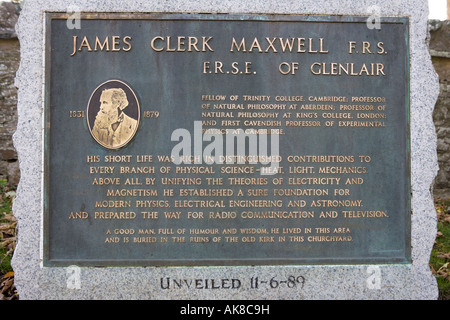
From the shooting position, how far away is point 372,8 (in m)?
3.99

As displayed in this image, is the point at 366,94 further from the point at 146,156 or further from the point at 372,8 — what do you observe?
the point at 146,156

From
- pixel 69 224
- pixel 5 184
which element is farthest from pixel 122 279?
pixel 5 184

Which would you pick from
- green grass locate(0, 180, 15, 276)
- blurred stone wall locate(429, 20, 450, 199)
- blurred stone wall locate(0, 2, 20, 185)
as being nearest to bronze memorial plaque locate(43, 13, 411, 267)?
green grass locate(0, 180, 15, 276)

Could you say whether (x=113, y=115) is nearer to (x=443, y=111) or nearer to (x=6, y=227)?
(x=6, y=227)

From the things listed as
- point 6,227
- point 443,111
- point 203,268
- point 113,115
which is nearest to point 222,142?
point 113,115

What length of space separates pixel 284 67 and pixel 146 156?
5.04ft

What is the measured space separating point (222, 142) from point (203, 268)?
1165 mm

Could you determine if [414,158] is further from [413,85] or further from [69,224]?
[69,224]

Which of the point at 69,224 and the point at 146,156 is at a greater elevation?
the point at 146,156

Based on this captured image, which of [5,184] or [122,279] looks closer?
[122,279]

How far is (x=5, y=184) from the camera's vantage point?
6.45 m

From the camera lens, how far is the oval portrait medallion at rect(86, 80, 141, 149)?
151 inches

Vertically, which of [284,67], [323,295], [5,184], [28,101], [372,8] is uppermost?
[372,8]

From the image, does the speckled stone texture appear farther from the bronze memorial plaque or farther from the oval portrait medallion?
the oval portrait medallion
